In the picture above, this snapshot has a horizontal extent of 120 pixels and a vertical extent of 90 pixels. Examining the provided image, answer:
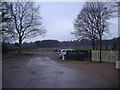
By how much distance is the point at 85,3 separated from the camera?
30.8 meters

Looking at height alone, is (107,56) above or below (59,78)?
above

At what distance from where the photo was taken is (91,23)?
29719 millimetres

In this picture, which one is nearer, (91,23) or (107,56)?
(107,56)

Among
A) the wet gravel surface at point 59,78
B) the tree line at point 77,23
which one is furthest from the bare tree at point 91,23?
the wet gravel surface at point 59,78

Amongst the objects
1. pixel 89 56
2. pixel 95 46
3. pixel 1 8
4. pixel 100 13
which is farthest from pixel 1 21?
pixel 95 46

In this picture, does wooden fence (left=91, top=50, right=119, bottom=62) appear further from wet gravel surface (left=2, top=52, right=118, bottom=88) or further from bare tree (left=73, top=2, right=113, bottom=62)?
bare tree (left=73, top=2, right=113, bottom=62)

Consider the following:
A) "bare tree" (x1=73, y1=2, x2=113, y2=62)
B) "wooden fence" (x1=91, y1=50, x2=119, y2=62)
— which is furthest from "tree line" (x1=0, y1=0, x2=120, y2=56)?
"wooden fence" (x1=91, y1=50, x2=119, y2=62)

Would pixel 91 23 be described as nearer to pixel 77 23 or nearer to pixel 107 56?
pixel 77 23

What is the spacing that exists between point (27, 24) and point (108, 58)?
922 inches

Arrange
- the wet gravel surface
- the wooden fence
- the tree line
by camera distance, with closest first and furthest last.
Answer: the wet gravel surface
the wooden fence
the tree line

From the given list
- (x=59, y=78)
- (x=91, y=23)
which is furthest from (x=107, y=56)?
(x=91, y=23)

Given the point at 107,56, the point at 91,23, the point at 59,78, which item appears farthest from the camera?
the point at 91,23

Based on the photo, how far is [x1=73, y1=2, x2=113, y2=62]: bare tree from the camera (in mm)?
27578

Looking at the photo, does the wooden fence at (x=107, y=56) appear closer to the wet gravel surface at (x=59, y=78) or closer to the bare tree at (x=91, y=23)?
the wet gravel surface at (x=59, y=78)
